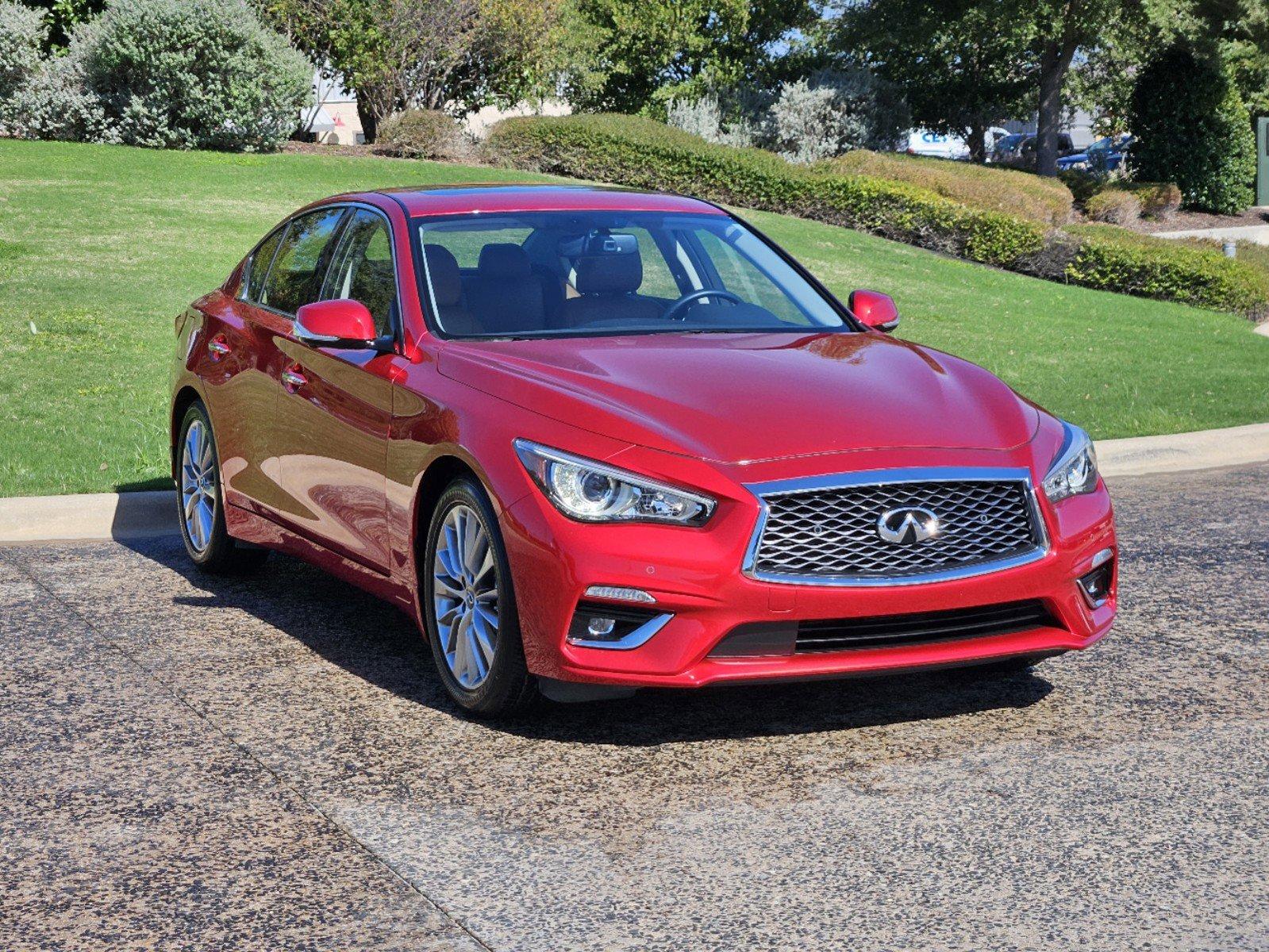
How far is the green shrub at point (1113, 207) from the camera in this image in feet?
116

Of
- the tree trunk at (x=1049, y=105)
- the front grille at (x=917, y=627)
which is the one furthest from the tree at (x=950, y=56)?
the front grille at (x=917, y=627)

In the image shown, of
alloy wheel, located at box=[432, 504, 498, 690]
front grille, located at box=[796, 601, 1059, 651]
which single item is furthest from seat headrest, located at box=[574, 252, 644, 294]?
front grille, located at box=[796, 601, 1059, 651]

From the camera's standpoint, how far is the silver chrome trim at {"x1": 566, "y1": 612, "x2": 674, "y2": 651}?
15.5ft

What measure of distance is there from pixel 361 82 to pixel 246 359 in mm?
26118

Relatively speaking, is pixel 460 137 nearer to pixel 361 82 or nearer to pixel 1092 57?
pixel 361 82

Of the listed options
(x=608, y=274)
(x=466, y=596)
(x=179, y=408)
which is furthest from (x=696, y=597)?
(x=179, y=408)

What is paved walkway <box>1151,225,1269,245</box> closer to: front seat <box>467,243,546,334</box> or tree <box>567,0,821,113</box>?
tree <box>567,0,821,113</box>

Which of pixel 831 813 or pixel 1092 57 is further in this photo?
pixel 1092 57

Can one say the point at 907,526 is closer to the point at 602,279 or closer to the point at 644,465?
the point at 644,465

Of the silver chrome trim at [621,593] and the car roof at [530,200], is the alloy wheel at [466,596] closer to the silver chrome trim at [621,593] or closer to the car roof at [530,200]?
the silver chrome trim at [621,593]

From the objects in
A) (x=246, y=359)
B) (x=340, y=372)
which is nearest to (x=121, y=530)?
(x=246, y=359)

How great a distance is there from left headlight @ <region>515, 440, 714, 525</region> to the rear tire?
2.90 meters

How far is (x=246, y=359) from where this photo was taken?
7.05 meters

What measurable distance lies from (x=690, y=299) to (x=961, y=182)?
23.6 metres
